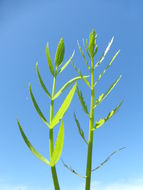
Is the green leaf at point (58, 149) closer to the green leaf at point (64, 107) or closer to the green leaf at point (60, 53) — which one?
the green leaf at point (64, 107)

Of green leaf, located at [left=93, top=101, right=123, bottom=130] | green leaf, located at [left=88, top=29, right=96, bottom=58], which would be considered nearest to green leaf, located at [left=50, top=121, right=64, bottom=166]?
green leaf, located at [left=93, top=101, right=123, bottom=130]

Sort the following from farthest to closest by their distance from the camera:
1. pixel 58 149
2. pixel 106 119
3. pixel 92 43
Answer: pixel 92 43, pixel 106 119, pixel 58 149

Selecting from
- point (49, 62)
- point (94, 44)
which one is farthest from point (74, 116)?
point (94, 44)

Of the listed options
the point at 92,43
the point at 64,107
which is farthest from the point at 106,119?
the point at 92,43

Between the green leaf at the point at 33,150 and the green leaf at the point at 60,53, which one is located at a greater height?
the green leaf at the point at 60,53

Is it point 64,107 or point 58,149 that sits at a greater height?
point 64,107

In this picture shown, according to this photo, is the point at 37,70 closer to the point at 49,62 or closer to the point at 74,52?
the point at 49,62

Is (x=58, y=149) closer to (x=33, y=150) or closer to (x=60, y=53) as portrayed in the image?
(x=33, y=150)

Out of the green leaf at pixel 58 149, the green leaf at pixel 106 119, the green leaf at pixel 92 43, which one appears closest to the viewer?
the green leaf at pixel 58 149

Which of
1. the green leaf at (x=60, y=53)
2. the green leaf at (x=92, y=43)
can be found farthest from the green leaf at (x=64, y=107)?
the green leaf at (x=92, y=43)

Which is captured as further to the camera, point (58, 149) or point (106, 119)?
point (106, 119)

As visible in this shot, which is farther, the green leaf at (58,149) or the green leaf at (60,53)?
the green leaf at (60,53)

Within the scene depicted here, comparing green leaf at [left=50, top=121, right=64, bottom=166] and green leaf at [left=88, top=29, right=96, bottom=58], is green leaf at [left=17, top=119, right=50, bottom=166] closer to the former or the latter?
green leaf at [left=50, top=121, right=64, bottom=166]

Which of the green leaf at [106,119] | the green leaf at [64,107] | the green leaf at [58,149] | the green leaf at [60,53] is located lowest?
the green leaf at [58,149]
